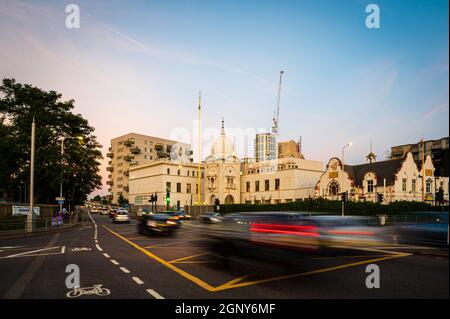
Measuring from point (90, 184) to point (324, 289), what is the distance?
49780 millimetres

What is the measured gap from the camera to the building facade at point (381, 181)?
56.0 m

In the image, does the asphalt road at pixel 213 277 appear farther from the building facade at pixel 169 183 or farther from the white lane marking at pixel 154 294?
the building facade at pixel 169 183

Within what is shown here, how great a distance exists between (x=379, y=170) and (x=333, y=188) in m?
7.85

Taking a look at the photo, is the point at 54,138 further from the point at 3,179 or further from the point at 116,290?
the point at 116,290

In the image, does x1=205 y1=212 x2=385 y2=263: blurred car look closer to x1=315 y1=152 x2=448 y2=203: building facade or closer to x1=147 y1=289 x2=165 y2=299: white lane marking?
x1=147 y1=289 x2=165 y2=299: white lane marking

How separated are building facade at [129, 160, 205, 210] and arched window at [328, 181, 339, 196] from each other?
140 ft

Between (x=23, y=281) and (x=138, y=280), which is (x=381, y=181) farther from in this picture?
(x=23, y=281)

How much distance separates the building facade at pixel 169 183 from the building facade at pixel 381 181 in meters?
43.6

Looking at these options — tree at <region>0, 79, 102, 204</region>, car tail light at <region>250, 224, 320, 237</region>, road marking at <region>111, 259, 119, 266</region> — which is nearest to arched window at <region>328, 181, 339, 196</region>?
tree at <region>0, 79, 102, 204</region>

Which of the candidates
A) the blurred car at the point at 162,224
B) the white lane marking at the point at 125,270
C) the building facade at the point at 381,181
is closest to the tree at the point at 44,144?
the blurred car at the point at 162,224

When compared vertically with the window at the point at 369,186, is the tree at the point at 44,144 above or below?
above

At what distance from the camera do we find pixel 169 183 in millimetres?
98750

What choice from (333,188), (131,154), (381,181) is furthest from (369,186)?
(131,154)

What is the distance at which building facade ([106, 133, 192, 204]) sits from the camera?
137m
